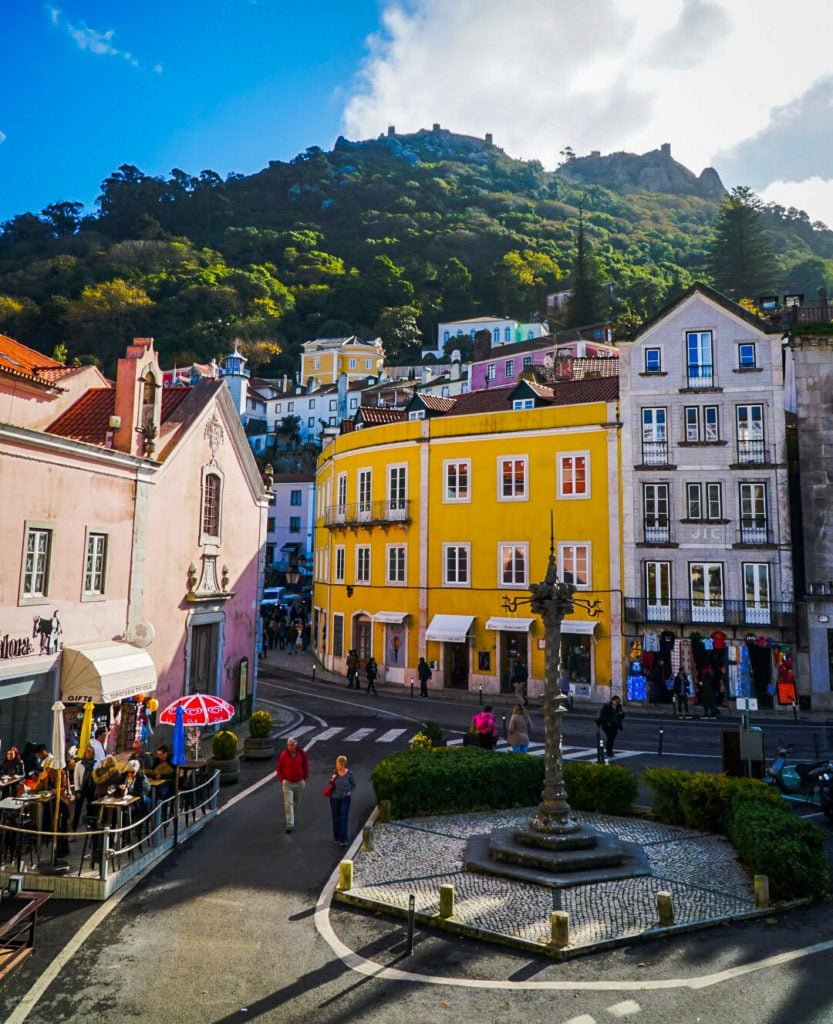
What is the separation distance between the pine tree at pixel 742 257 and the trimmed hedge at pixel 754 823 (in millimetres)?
82467

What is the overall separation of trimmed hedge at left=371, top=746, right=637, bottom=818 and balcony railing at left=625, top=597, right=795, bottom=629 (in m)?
16.4

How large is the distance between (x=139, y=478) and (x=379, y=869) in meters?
12.9

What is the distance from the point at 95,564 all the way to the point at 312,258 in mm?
105373

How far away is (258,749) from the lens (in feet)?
65.5

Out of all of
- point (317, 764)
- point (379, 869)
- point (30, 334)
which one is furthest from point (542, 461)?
point (30, 334)

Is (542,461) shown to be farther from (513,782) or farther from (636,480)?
(513,782)

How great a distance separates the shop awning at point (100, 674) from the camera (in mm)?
16969

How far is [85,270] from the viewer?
10300 cm

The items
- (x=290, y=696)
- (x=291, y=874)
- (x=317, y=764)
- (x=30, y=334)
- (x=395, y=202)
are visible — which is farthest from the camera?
(x=395, y=202)

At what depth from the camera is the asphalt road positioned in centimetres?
772

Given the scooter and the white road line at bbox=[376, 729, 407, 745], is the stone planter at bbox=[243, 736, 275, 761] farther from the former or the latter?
the scooter

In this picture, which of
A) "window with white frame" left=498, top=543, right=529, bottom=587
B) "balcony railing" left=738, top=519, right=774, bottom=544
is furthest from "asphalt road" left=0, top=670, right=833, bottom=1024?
"window with white frame" left=498, top=543, right=529, bottom=587

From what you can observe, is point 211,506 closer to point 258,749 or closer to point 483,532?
point 258,749

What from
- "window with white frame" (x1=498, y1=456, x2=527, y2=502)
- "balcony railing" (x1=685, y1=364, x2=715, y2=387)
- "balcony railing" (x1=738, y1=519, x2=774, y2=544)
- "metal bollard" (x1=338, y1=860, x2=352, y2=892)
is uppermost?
"balcony railing" (x1=685, y1=364, x2=715, y2=387)
